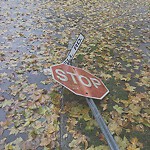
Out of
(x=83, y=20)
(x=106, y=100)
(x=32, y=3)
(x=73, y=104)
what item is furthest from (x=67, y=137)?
(x=32, y=3)

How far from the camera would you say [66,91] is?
389 cm

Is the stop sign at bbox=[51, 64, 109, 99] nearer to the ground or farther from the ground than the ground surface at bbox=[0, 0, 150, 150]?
farther from the ground

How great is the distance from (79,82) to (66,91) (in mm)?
370

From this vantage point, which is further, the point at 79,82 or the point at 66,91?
the point at 66,91

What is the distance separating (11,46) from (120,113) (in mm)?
3470

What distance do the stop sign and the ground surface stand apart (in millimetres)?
196

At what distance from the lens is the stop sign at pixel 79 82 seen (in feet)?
11.5

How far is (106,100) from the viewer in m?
3.70

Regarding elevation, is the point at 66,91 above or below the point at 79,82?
below

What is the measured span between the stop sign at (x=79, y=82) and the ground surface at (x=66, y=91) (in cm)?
20

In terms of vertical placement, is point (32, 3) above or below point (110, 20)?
below

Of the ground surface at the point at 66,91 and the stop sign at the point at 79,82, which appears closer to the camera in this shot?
the ground surface at the point at 66,91

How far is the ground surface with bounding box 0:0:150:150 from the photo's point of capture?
3082 millimetres

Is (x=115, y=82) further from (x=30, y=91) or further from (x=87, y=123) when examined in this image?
(x=30, y=91)
